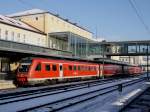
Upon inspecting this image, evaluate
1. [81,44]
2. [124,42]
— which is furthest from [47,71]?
[124,42]

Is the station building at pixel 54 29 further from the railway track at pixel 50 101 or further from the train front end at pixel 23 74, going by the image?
the railway track at pixel 50 101

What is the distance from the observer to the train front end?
114ft

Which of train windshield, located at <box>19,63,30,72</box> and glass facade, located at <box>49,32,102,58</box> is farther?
glass facade, located at <box>49,32,102,58</box>

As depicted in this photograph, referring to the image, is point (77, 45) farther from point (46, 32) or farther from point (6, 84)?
point (6, 84)

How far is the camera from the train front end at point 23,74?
34750mm

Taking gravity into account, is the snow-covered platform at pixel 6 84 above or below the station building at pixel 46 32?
below

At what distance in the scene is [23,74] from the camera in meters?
34.9

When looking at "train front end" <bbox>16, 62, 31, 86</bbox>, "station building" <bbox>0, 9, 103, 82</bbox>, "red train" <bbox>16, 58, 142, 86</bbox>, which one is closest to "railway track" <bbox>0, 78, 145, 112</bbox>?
"train front end" <bbox>16, 62, 31, 86</bbox>

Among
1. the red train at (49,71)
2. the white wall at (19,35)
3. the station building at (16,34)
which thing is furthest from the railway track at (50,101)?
the white wall at (19,35)

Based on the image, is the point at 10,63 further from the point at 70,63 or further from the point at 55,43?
the point at 55,43

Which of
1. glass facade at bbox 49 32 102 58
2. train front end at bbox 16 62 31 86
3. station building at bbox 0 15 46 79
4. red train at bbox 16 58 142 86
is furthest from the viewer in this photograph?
glass facade at bbox 49 32 102 58

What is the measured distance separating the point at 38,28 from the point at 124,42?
2674 centimetres

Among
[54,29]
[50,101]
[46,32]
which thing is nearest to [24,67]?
[50,101]

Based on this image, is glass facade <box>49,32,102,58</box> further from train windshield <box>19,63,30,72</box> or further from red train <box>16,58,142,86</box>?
train windshield <box>19,63,30,72</box>
